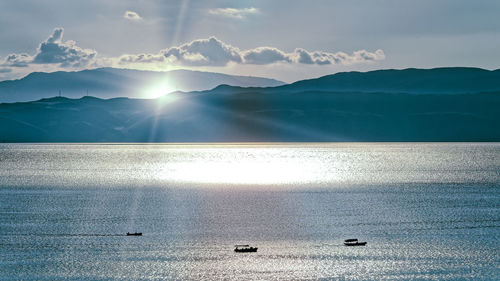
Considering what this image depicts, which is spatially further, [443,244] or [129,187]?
[129,187]

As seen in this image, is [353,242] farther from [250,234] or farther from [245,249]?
[250,234]

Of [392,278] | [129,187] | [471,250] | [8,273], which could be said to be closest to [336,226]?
[471,250]

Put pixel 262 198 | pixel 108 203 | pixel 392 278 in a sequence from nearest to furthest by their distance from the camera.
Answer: pixel 392 278 < pixel 108 203 < pixel 262 198

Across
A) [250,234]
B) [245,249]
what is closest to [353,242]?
[245,249]

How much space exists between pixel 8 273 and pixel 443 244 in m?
26.6

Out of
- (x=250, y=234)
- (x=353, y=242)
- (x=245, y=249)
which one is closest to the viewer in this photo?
(x=245, y=249)

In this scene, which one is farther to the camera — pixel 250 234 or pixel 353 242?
pixel 250 234

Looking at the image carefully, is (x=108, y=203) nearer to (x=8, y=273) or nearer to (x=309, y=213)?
(x=309, y=213)

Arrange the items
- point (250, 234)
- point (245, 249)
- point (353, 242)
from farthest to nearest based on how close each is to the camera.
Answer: point (250, 234) < point (353, 242) < point (245, 249)

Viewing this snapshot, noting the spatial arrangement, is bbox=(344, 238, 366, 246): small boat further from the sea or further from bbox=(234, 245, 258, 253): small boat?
bbox=(234, 245, 258, 253): small boat

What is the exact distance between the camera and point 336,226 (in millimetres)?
54281

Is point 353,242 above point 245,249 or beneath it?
beneath

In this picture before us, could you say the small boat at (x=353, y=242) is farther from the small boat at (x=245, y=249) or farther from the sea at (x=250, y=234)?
the small boat at (x=245, y=249)

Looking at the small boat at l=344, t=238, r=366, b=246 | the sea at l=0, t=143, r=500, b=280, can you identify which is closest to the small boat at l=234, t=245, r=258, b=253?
the sea at l=0, t=143, r=500, b=280
